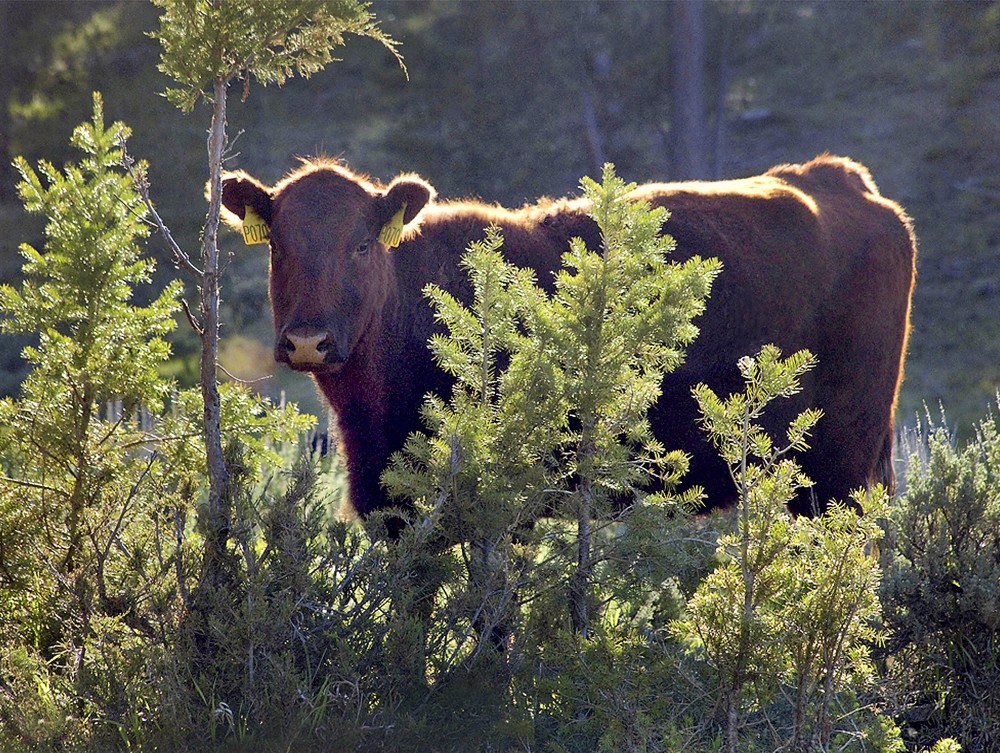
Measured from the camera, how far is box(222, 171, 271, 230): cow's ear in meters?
6.00

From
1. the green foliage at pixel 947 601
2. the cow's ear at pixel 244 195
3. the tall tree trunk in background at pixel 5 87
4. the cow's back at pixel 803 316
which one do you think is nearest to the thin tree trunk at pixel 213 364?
the cow's ear at pixel 244 195

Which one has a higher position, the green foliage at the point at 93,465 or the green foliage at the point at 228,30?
the green foliage at the point at 228,30

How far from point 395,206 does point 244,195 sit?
2.81 ft

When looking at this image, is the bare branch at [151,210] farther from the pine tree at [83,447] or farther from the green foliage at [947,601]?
the green foliage at [947,601]

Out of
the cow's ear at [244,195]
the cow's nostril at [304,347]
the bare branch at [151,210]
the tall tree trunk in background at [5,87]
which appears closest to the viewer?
the bare branch at [151,210]

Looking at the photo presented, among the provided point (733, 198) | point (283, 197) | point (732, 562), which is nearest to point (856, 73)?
point (733, 198)

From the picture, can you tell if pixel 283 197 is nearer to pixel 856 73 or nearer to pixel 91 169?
pixel 91 169

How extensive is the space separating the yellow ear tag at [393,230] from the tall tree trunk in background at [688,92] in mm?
13580

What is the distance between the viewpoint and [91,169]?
5.26 metres

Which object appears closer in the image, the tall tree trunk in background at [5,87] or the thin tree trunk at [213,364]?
the thin tree trunk at [213,364]

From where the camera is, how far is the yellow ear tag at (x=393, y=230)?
608 centimetres

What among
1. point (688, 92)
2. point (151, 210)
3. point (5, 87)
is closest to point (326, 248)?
point (151, 210)

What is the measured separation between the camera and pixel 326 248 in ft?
19.0

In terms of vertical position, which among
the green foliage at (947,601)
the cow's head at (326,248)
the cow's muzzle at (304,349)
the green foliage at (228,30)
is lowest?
the green foliage at (947,601)
